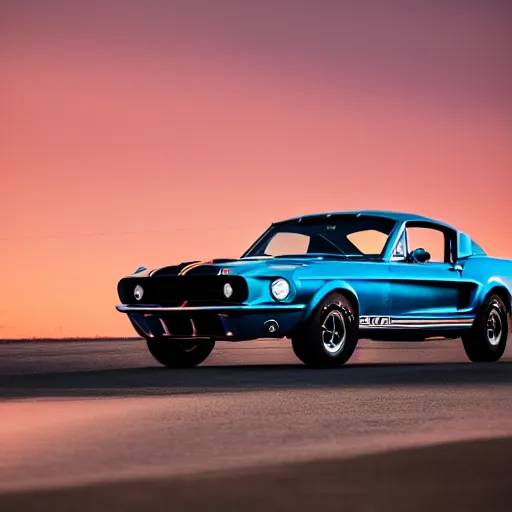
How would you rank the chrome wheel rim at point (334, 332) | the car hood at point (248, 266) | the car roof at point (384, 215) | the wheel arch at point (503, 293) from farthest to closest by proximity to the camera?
the wheel arch at point (503, 293) < the car roof at point (384, 215) < the chrome wheel rim at point (334, 332) < the car hood at point (248, 266)

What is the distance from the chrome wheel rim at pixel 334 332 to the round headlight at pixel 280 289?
605 mm

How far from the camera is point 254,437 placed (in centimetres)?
810

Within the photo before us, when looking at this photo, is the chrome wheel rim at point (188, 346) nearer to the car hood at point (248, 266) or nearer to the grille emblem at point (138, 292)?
the grille emblem at point (138, 292)

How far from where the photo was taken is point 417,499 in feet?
19.2

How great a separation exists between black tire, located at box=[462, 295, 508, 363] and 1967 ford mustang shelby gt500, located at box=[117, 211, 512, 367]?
0.5 inches

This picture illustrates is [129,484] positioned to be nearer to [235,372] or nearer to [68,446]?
[68,446]

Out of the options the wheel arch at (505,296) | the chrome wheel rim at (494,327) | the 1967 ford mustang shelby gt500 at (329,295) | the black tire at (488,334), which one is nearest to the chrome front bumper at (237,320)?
the 1967 ford mustang shelby gt500 at (329,295)

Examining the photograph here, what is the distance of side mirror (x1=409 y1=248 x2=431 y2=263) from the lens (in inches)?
627

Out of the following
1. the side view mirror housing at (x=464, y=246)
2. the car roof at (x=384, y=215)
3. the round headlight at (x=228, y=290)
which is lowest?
the round headlight at (x=228, y=290)

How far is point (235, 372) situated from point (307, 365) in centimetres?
101

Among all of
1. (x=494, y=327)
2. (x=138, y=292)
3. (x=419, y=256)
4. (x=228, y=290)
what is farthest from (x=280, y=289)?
(x=494, y=327)

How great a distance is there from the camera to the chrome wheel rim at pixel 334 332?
1457cm

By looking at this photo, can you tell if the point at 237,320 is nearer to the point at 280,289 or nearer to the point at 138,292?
the point at 280,289

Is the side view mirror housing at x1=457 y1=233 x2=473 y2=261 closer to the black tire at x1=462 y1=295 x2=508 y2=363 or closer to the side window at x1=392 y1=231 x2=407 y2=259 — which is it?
the black tire at x1=462 y1=295 x2=508 y2=363
